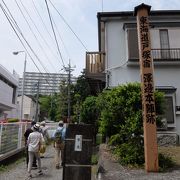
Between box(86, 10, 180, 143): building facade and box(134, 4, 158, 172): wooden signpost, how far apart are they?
7.47 meters

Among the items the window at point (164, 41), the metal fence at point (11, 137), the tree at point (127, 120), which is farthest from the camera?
the window at point (164, 41)

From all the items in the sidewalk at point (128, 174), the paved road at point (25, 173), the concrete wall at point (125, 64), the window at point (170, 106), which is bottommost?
the paved road at point (25, 173)

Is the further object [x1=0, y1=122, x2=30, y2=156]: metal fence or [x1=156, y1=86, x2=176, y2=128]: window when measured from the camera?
[x1=156, y1=86, x2=176, y2=128]: window

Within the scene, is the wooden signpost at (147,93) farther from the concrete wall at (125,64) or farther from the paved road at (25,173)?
the concrete wall at (125,64)

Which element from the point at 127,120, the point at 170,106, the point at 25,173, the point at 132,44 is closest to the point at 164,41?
the point at 132,44

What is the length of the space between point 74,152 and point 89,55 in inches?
457

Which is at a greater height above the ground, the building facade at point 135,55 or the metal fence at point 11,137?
the building facade at point 135,55

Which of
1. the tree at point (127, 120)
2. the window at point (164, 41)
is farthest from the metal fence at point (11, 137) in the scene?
the window at point (164, 41)

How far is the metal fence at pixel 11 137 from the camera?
12.2 m

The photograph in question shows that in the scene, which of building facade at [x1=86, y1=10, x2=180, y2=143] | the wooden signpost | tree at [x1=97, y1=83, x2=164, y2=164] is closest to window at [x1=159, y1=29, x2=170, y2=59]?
building facade at [x1=86, y1=10, x2=180, y2=143]

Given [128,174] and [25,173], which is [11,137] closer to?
[25,173]

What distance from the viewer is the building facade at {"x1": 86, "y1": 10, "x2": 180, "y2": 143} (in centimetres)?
1647

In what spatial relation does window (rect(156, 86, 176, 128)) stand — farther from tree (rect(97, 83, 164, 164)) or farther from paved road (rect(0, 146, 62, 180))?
paved road (rect(0, 146, 62, 180))

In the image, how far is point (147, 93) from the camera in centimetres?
858
